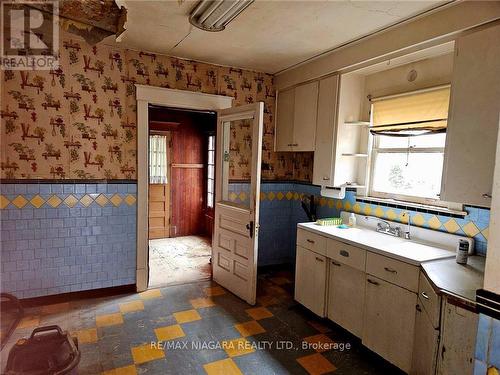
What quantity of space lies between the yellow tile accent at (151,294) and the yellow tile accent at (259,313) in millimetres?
1004

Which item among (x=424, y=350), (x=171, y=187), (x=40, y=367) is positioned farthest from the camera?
(x=171, y=187)

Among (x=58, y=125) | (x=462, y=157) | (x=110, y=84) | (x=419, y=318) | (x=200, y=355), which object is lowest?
(x=200, y=355)

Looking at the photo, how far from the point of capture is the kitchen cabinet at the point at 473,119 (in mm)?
1949

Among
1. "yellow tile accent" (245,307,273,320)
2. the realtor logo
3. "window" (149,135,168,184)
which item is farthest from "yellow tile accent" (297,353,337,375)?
"window" (149,135,168,184)

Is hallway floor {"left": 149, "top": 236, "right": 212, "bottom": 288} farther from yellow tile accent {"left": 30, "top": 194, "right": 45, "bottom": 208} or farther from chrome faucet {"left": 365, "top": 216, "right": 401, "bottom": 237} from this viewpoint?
chrome faucet {"left": 365, "top": 216, "right": 401, "bottom": 237}

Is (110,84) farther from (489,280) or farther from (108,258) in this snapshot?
(489,280)

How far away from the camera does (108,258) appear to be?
131 inches

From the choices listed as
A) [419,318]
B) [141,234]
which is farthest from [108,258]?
[419,318]

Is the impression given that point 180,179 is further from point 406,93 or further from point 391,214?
point 406,93

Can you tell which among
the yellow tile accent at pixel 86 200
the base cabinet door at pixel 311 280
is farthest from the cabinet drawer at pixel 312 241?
the yellow tile accent at pixel 86 200

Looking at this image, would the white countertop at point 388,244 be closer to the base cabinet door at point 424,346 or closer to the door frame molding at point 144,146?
the base cabinet door at point 424,346

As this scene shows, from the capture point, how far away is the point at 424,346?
189 centimetres

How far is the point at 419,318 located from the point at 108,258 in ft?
9.44

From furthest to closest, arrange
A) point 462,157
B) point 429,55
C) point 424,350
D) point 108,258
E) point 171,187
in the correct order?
point 171,187, point 108,258, point 429,55, point 462,157, point 424,350
